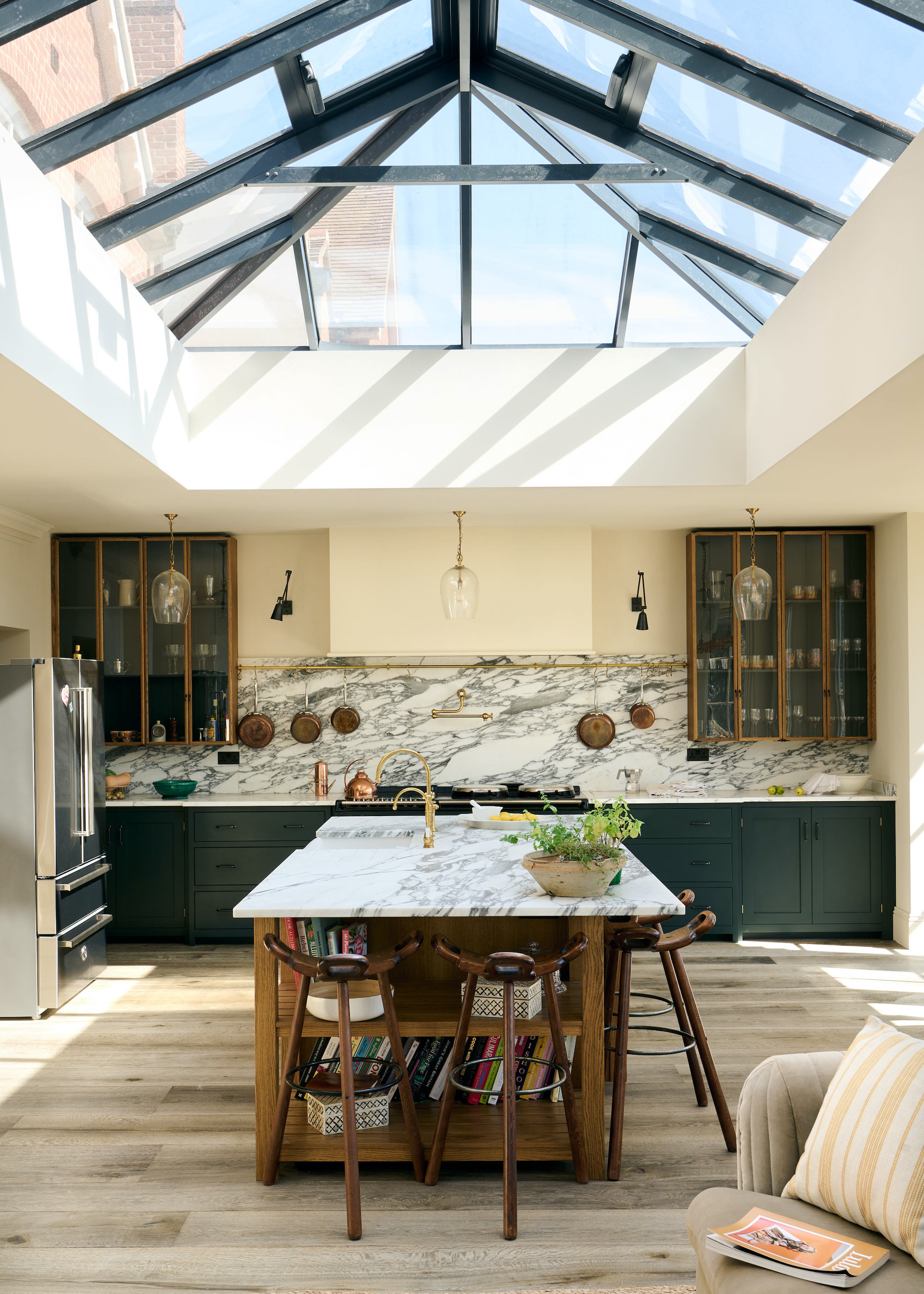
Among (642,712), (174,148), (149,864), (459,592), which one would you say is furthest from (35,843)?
(642,712)

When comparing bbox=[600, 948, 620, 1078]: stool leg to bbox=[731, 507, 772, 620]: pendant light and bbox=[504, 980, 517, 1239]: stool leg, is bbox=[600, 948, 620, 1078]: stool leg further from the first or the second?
bbox=[731, 507, 772, 620]: pendant light

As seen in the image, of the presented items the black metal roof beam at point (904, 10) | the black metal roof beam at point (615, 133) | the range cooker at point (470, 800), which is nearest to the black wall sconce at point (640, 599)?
the range cooker at point (470, 800)

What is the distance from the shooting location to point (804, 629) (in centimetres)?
654

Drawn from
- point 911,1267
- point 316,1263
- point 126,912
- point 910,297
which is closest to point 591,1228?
point 316,1263

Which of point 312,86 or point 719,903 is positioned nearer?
point 312,86

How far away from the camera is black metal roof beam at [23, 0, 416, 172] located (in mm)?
3480

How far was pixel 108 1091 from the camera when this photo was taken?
3.94m

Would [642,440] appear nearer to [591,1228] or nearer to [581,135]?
[581,135]

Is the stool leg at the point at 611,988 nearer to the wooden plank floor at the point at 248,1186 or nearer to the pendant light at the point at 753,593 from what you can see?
the wooden plank floor at the point at 248,1186

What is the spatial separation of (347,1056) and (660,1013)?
3.85ft

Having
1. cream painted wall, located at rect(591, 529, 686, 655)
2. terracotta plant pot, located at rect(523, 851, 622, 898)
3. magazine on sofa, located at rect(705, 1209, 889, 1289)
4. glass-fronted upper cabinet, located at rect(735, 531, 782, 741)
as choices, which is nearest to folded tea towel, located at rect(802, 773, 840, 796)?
glass-fronted upper cabinet, located at rect(735, 531, 782, 741)

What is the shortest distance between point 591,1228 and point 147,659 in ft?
15.3

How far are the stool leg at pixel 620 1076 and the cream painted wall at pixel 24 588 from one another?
13.8ft

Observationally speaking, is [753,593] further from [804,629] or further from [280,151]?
[280,151]
